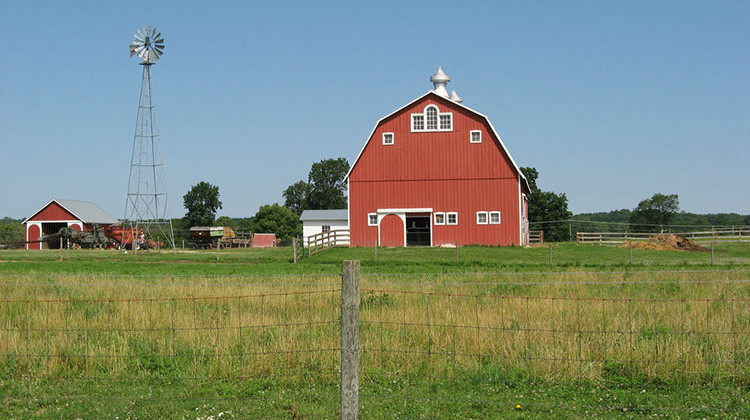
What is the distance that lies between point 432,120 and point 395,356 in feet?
119

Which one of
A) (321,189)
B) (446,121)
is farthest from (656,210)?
(446,121)

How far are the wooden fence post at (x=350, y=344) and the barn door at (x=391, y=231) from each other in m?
37.5

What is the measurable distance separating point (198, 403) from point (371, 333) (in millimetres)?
2837

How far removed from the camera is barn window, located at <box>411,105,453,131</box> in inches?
1762

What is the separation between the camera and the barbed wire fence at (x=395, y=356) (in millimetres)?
8352

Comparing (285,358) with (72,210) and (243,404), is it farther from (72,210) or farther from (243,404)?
(72,210)

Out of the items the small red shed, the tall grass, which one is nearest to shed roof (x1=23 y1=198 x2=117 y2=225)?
the small red shed

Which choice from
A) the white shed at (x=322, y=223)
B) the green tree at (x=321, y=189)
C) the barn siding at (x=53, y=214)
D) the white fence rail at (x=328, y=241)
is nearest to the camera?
the white fence rail at (x=328, y=241)

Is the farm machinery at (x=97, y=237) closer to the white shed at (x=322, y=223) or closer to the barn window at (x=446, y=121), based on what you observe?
the white shed at (x=322, y=223)

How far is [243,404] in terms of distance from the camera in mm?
8242

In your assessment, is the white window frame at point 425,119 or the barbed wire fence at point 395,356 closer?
the barbed wire fence at point 395,356

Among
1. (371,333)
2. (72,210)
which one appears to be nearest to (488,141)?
(371,333)

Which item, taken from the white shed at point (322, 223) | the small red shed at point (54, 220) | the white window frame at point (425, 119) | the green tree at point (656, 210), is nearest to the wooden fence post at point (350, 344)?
the white window frame at point (425, 119)

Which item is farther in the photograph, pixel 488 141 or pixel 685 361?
pixel 488 141
